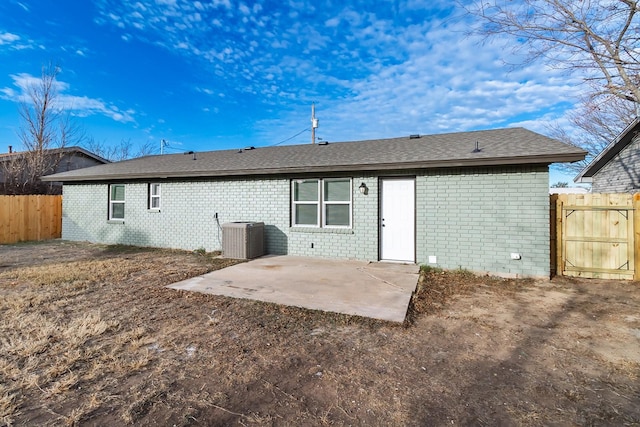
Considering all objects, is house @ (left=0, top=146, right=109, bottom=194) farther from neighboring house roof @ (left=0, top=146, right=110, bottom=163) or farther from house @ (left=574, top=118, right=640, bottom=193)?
house @ (left=574, top=118, right=640, bottom=193)

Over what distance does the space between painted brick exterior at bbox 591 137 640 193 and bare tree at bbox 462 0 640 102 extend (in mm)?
2676

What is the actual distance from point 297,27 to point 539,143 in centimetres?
958

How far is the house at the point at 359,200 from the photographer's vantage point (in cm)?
641

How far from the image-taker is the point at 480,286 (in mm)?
5805

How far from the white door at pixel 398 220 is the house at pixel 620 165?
7.70 meters

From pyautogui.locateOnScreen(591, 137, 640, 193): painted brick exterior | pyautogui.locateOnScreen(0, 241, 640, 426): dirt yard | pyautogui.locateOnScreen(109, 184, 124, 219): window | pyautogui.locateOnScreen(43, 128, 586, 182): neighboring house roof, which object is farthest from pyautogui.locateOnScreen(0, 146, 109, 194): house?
pyautogui.locateOnScreen(591, 137, 640, 193): painted brick exterior

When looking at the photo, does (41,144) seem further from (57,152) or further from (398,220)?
(398,220)

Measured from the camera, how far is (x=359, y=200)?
783cm

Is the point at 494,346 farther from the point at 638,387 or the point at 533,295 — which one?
the point at 533,295

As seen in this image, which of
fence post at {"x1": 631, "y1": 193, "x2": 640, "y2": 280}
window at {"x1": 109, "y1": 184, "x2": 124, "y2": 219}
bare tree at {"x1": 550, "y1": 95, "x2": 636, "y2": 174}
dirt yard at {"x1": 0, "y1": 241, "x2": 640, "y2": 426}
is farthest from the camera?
bare tree at {"x1": 550, "y1": 95, "x2": 636, "y2": 174}

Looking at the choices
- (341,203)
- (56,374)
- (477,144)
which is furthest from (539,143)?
(56,374)

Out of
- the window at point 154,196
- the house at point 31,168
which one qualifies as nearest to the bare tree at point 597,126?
the window at point 154,196

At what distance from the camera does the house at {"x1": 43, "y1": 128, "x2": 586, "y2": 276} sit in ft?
21.0

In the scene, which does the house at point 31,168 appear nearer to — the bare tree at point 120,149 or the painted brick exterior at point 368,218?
the painted brick exterior at point 368,218
